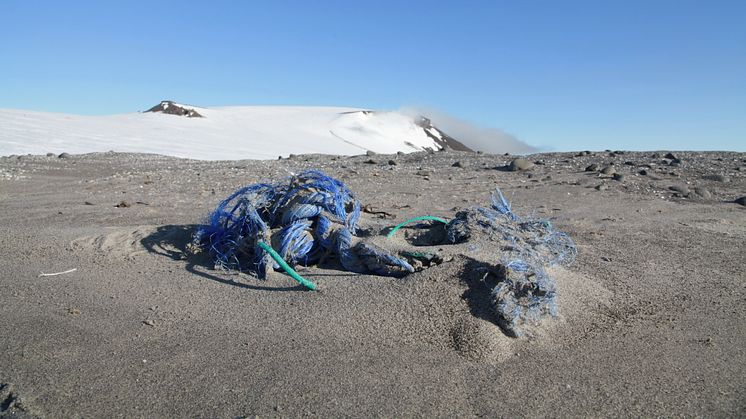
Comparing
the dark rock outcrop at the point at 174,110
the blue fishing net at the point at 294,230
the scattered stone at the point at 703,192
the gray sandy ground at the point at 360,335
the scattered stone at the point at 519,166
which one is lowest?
the gray sandy ground at the point at 360,335

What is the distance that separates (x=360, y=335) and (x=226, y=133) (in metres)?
22.7

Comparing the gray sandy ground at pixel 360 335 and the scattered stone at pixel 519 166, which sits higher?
the scattered stone at pixel 519 166

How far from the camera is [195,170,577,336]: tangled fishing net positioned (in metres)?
3.20

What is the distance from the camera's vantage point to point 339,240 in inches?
152

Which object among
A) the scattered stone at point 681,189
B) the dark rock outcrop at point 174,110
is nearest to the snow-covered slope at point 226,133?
the dark rock outcrop at point 174,110

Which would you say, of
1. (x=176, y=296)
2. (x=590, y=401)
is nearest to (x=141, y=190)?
(x=176, y=296)

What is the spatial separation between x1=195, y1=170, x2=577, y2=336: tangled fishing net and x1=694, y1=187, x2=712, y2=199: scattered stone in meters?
4.24

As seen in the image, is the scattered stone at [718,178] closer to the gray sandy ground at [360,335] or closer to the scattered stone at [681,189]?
the scattered stone at [681,189]

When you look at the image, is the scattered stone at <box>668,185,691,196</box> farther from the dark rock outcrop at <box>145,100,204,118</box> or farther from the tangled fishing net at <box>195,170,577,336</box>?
the dark rock outcrop at <box>145,100,204,118</box>

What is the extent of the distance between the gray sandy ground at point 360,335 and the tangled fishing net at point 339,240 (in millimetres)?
130

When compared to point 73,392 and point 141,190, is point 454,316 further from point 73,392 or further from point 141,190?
point 141,190

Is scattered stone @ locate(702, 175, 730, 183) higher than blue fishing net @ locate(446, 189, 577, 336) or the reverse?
higher

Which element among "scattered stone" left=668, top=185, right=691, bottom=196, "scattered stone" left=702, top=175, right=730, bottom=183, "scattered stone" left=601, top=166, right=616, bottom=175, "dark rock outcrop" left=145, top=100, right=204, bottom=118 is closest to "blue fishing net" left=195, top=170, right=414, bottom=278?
"scattered stone" left=668, top=185, right=691, bottom=196

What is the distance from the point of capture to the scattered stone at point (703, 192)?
735 centimetres
